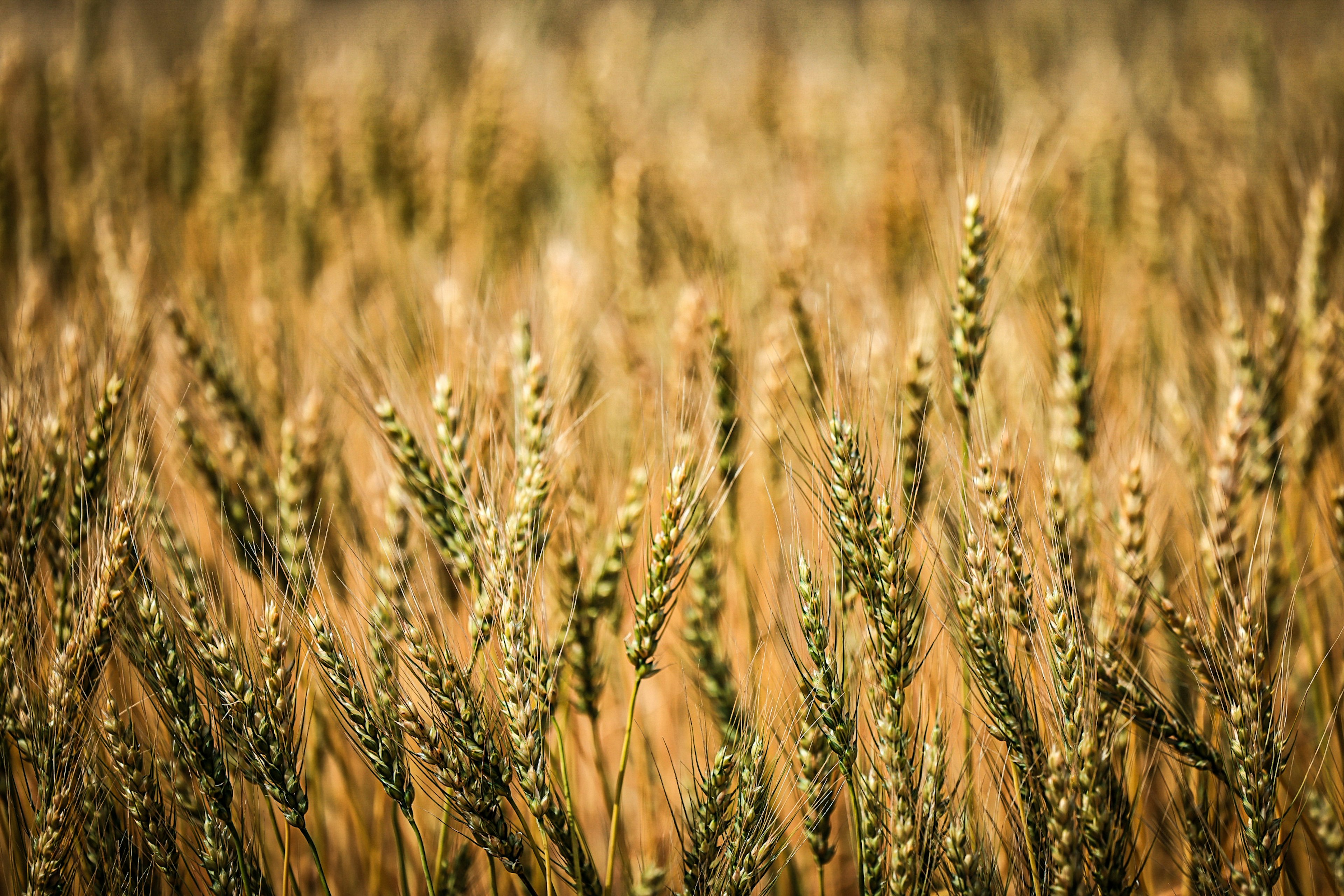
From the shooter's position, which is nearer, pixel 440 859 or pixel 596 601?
pixel 440 859

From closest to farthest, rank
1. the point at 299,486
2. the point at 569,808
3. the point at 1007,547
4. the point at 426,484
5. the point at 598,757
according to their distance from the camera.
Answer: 1. the point at 569,808
2. the point at 1007,547
3. the point at 426,484
4. the point at 598,757
5. the point at 299,486

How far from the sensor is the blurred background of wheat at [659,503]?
2.91 feet

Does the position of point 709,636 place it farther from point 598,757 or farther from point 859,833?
point 859,833

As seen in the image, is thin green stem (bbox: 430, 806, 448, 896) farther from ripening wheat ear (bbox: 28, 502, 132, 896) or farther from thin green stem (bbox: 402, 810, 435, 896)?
ripening wheat ear (bbox: 28, 502, 132, 896)

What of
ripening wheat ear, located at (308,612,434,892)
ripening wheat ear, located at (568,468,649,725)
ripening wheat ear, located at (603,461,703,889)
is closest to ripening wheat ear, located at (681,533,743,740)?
ripening wheat ear, located at (568,468,649,725)

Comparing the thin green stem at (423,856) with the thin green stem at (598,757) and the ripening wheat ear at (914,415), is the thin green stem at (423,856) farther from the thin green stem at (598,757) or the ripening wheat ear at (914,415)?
the ripening wheat ear at (914,415)

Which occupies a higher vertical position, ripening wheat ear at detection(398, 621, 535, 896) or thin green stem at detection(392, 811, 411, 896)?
ripening wheat ear at detection(398, 621, 535, 896)

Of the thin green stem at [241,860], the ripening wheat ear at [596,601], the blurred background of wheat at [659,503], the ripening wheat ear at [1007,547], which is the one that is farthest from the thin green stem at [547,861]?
the ripening wheat ear at [1007,547]

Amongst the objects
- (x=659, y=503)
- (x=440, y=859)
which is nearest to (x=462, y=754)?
(x=440, y=859)

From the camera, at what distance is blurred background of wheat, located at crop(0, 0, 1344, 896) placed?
0.89 m

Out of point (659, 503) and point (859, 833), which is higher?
point (659, 503)

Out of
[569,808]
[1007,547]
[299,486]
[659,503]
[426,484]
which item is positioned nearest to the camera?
[569,808]

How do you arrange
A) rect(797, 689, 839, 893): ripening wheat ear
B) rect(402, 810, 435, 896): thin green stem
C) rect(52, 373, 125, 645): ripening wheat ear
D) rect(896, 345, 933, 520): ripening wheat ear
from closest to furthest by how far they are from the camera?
rect(402, 810, 435, 896): thin green stem < rect(797, 689, 839, 893): ripening wheat ear < rect(52, 373, 125, 645): ripening wheat ear < rect(896, 345, 933, 520): ripening wheat ear

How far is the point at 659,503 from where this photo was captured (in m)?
1.84
